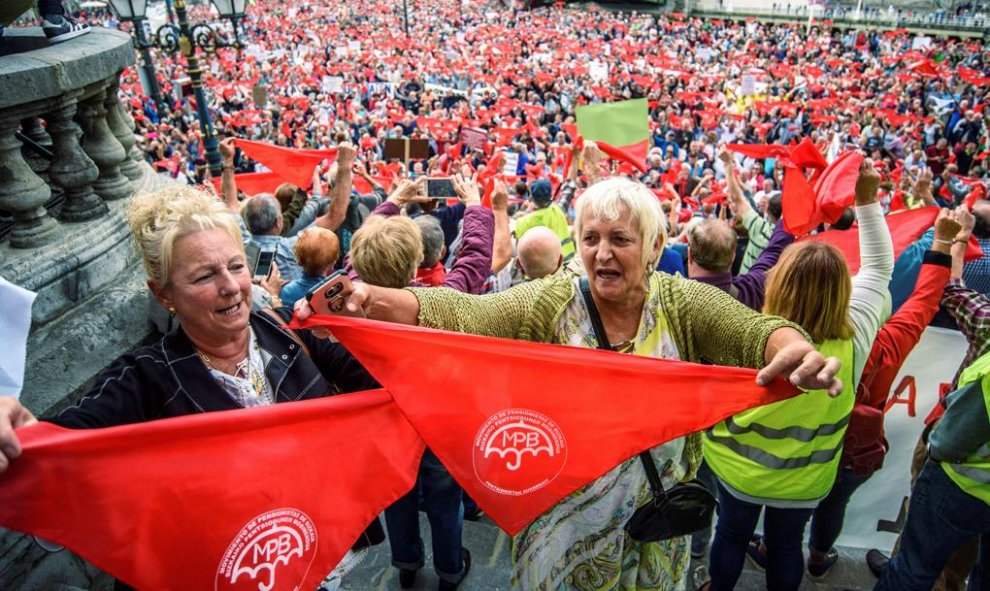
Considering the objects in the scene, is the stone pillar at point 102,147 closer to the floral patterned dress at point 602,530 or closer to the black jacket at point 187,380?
the black jacket at point 187,380

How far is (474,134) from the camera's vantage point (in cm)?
997

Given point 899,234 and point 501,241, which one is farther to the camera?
point 899,234

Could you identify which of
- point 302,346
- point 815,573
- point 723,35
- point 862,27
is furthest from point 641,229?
point 862,27

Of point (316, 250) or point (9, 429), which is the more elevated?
point (9, 429)

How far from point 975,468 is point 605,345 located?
153 centimetres

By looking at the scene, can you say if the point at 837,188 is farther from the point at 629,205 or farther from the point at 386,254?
the point at 386,254

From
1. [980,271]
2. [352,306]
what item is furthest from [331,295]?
[980,271]

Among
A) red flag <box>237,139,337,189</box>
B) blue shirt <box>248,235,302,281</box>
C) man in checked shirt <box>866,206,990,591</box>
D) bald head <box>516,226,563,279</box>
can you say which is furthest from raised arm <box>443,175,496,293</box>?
red flag <box>237,139,337,189</box>

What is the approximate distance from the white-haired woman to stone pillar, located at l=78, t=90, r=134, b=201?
6.85 feet

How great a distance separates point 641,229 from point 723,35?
38.7 m

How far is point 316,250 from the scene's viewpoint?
3203 millimetres

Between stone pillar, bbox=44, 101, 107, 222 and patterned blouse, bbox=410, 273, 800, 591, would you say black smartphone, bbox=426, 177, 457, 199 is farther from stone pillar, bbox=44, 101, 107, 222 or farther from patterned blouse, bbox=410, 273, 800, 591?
patterned blouse, bbox=410, 273, 800, 591

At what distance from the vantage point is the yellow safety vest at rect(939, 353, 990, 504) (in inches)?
93.0

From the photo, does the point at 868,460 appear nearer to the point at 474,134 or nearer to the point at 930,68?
the point at 474,134
